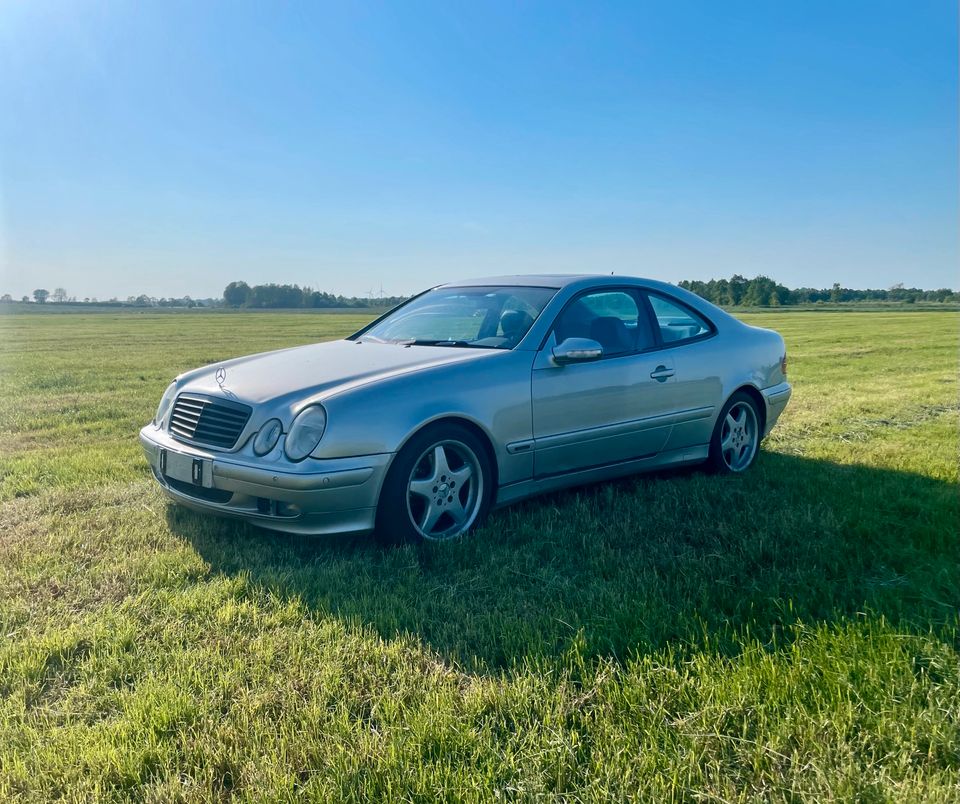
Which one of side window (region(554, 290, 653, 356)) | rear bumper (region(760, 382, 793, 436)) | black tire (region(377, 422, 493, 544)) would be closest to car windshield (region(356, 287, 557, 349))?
side window (region(554, 290, 653, 356))

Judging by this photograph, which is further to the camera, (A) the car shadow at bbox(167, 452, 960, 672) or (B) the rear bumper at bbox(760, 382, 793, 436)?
(B) the rear bumper at bbox(760, 382, 793, 436)

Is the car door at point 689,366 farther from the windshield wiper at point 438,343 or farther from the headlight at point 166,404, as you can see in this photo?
the headlight at point 166,404

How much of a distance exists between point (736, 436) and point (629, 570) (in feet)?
8.34

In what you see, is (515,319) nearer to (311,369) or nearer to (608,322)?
(608,322)

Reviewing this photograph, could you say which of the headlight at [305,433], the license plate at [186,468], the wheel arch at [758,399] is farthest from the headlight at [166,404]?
the wheel arch at [758,399]

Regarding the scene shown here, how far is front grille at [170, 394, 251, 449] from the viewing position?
4.01 metres

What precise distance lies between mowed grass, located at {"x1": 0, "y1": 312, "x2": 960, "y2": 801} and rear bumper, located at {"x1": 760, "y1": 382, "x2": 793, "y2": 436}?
3.31 feet

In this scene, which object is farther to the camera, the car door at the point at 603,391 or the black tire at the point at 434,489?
the car door at the point at 603,391

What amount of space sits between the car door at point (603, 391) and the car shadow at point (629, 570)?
342 mm

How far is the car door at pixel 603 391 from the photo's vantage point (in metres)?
4.55

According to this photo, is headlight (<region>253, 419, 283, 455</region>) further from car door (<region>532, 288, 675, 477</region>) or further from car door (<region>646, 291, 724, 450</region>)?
car door (<region>646, 291, 724, 450</region>)

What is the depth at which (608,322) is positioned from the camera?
511 centimetres

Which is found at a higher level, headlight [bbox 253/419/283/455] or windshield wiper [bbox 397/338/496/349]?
windshield wiper [bbox 397/338/496/349]

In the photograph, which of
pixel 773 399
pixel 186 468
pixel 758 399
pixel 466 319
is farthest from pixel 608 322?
pixel 186 468
